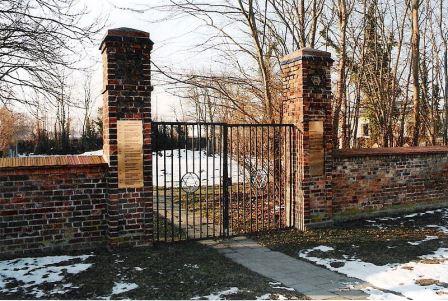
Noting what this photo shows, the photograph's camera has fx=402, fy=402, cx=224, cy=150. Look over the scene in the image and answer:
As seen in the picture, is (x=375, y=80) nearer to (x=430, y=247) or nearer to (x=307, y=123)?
(x=307, y=123)

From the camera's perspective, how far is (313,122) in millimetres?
7809

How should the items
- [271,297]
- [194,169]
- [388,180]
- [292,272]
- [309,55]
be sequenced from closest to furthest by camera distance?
[271,297], [292,272], [309,55], [388,180], [194,169]

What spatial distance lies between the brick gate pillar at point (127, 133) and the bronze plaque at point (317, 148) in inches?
127

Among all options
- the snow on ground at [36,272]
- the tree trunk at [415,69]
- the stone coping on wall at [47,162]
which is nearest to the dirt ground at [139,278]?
the snow on ground at [36,272]

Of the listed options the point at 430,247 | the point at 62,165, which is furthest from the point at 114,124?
the point at 430,247

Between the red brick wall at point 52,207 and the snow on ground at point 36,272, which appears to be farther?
the red brick wall at point 52,207

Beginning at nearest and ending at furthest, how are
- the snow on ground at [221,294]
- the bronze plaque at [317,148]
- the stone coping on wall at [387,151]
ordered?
1. the snow on ground at [221,294]
2. the bronze plaque at [317,148]
3. the stone coping on wall at [387,151]

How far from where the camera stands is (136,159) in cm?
637

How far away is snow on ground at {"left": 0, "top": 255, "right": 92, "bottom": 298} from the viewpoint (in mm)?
4738

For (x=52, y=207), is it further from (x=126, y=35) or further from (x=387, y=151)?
(x=387, y=151)

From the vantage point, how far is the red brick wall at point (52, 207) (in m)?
5.95

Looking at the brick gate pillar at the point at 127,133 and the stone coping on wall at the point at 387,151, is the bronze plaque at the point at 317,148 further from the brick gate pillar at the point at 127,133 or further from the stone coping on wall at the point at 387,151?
the brick gate pillar at the point at 127,133

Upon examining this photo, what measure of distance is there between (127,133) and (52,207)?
1597 mm

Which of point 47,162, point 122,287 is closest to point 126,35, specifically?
point 47,162
